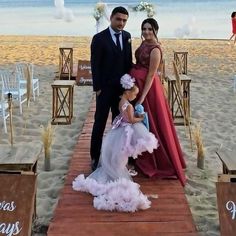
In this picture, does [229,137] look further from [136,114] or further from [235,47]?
[235,47]

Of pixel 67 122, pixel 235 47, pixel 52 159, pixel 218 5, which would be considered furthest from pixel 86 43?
pixel 218 5

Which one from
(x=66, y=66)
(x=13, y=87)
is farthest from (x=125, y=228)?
(x=66, y=66)

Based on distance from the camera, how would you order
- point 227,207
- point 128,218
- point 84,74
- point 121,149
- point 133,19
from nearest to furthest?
point 227,207, point 128,218, point 121,149, point 84,74, point 133,19

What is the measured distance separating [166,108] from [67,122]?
2.57 m

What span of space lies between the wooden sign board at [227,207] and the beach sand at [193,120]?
2.20ft

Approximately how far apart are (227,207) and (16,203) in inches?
52.6

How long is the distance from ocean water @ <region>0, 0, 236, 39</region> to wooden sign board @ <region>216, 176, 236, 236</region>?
33.0 feet

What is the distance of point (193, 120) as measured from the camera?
24.4ft

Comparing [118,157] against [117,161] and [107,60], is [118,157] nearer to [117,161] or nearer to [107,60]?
[117,161]

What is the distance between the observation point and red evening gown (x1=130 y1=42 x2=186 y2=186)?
448 centimetres

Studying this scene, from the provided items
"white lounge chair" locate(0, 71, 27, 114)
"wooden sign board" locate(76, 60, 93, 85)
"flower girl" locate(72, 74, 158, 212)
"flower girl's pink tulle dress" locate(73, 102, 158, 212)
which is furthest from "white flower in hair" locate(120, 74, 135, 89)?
"wooden sign board" locate(76, 60, 93, 85)

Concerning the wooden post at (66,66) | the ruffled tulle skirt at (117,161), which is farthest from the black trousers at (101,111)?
the wooden post at (66,66)

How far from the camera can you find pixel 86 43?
18.5 meters

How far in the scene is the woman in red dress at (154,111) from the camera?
4363 mm
